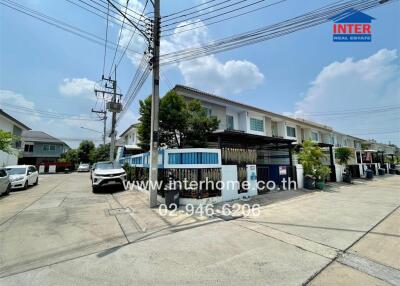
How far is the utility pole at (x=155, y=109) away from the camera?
797 cm

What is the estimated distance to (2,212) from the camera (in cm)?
716

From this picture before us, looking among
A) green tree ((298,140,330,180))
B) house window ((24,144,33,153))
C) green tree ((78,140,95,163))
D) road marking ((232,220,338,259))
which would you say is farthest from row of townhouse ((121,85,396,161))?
house window ((24,144,33,153))

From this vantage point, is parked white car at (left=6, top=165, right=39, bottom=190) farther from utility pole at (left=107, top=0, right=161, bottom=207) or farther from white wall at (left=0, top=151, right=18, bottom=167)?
white wall at (left=0, top=151, right=18, bottom=167)

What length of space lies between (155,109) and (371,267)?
25.1 ft

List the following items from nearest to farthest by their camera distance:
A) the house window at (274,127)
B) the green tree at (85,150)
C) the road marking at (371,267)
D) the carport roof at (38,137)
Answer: the road marking at (371,267) < the house window at (274,127) < the carport roof at (38,137) < the green tree at (85,150)

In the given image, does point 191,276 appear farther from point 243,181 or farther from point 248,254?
point 243,181

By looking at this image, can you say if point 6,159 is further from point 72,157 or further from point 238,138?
point 238,138

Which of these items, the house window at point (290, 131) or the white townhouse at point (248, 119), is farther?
the house window at point (290, 131)

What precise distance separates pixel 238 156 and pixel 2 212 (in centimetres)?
969

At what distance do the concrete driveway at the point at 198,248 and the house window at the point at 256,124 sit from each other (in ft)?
38.0

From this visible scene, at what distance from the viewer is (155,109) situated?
820cm

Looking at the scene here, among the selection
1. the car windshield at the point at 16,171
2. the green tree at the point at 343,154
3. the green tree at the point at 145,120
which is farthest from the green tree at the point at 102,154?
the green tree at the point at 343,154

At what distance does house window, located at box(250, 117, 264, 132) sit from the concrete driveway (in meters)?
11.6

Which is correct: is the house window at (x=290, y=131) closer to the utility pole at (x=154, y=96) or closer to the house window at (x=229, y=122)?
the house window at (x=229, y=122)
